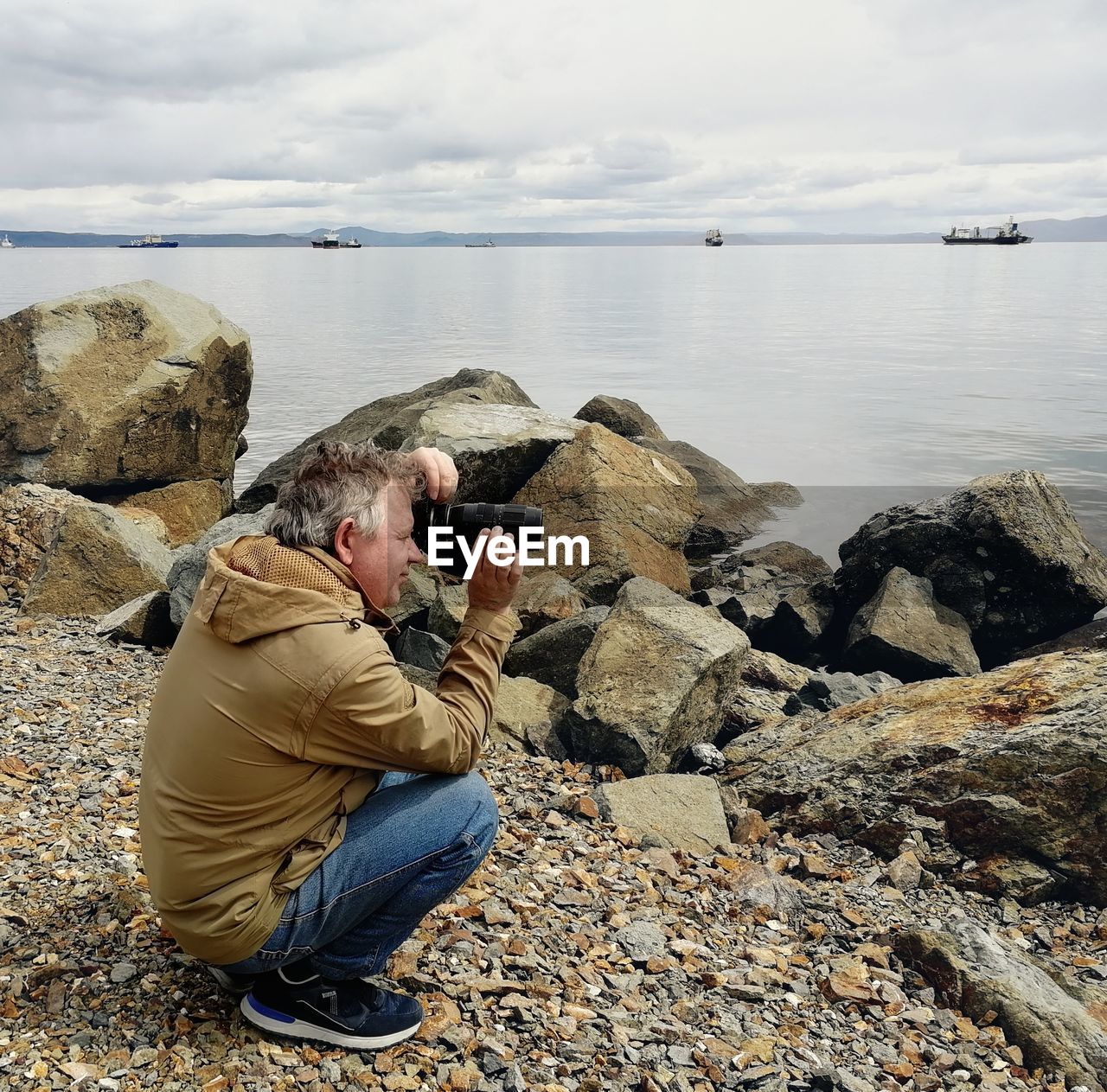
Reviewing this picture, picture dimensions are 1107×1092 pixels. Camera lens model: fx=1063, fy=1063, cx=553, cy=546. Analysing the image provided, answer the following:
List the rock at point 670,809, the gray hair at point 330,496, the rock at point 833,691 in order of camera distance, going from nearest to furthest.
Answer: the gray hair at point 330,496, the rock at point 670,809, the rock at point 833,691

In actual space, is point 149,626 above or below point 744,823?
above

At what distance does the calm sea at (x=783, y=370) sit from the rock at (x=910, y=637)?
222 inches

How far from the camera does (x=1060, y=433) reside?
2588 cm

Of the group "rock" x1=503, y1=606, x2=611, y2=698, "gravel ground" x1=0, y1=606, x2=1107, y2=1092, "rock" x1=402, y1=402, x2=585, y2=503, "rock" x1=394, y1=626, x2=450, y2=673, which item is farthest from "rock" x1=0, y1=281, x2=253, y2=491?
"gravel ground" x1=0, y1=606, x2=1107, y2=1092

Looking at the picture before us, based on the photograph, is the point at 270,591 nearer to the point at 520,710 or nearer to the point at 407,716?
the point at 407,716

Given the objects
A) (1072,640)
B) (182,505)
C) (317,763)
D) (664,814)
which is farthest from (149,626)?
(1072,640)

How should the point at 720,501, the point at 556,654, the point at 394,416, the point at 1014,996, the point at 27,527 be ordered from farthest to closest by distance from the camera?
the point at 720,501
the point at 394,416
the point at 27,527
the point at 556,654
the point at 1014,996

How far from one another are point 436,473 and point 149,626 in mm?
4471

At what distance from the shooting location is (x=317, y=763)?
321cm

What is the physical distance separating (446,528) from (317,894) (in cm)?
134

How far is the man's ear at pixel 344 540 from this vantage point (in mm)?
3332

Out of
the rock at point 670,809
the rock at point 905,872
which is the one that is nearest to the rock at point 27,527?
the rock at point 670,809

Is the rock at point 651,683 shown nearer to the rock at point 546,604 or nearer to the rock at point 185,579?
the rock at point 546,604

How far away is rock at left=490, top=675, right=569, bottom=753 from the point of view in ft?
21.6
